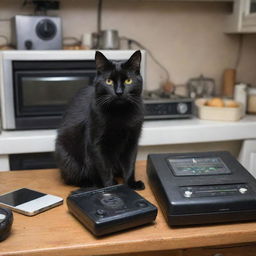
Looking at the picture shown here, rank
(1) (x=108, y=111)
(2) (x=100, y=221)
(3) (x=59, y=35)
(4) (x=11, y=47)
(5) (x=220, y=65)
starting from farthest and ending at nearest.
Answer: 1. (5) (x=220, y=65)
2. (4) (x=11, y=47)
3. (3) (x=59, y=35)
4. (1) (x=108, y=111)
5. (2) (x=100, y=221)

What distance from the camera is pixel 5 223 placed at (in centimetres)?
73

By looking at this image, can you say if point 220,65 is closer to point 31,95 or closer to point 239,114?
point 239,114

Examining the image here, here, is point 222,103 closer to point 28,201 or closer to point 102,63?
point 102,63

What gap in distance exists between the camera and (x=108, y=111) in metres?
1.01

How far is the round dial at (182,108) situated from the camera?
1929 millimetres

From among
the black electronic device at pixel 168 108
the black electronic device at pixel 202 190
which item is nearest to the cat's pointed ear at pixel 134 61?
the black electronic device at pixel 202 190

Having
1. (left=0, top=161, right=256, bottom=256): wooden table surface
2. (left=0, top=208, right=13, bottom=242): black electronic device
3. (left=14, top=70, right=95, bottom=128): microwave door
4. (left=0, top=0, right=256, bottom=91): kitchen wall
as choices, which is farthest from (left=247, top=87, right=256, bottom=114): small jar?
(left=0, top=208, right=13, bottom=242): black electronic device

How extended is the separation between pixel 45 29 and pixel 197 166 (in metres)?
1.18

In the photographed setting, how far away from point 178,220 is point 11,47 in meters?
1.53

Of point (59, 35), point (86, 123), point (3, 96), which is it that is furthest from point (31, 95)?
point (86, 123)

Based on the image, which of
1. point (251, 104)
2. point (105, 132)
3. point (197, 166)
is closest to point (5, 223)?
point (105, 132)

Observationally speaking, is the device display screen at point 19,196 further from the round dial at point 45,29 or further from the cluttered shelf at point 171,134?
the round dial at point 45,29

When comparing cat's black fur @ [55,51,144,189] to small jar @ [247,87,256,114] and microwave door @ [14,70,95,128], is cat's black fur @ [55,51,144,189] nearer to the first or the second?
microwave door @ [14,70,95,128]

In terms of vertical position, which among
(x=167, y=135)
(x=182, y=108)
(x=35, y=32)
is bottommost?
(x=167, y=135)
